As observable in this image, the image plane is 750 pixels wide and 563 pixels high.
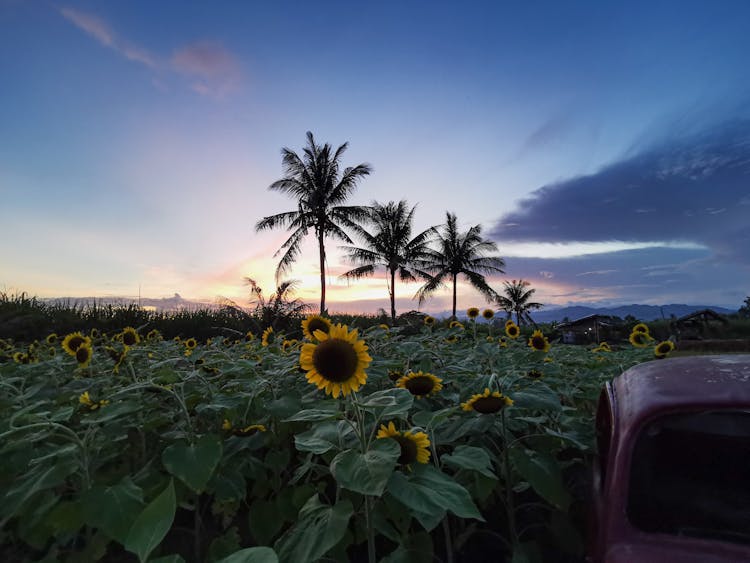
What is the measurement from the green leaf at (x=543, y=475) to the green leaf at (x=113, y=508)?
119cm

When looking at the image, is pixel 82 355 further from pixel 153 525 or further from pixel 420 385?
pixel 153 525

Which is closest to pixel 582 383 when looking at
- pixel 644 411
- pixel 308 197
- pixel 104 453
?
pixel 644 411

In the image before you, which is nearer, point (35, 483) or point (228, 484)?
point (35, 483)

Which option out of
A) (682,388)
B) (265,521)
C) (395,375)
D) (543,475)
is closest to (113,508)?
(265,521)

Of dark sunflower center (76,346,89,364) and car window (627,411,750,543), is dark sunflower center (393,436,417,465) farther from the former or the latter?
dark sunflower center (76,346,89,364)

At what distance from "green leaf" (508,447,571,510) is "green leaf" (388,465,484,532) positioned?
0.48m

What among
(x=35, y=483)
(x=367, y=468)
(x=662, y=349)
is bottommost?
(x=35, y=483)

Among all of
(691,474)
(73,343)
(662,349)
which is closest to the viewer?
(691,474)

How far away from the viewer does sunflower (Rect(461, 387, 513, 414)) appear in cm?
168

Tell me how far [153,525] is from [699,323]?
4037 cm

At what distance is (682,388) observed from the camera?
1.25 metres

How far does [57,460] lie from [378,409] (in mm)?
1139

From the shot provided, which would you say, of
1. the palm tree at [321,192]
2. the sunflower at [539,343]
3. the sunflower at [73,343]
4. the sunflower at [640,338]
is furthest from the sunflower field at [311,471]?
the palm tree at [321,192]

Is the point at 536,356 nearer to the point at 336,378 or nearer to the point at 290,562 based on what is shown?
the point at 336,378
